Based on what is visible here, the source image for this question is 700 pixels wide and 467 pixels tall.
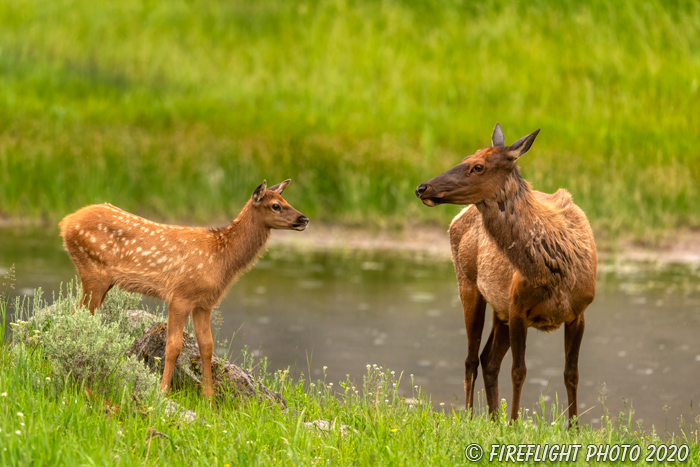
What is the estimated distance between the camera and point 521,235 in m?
8.09

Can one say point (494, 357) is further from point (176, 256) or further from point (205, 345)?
point (176, 256)

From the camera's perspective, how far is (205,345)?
7.82m

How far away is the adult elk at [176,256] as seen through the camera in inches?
307

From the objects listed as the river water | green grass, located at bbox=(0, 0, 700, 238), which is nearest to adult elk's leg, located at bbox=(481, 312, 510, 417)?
the river water

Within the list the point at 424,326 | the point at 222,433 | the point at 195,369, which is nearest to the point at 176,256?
the point at 195,369

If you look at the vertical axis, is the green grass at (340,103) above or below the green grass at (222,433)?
above

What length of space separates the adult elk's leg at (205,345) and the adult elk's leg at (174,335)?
7.9 inches

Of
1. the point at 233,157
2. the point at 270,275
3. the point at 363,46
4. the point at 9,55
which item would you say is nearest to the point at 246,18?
the point at 363,46

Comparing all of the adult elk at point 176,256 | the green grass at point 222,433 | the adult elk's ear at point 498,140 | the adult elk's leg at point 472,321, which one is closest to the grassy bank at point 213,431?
the green grass at point 222,433

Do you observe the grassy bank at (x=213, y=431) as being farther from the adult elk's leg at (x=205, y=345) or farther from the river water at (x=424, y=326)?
the river water at (x=424, y=326)

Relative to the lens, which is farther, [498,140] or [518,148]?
[498,140]

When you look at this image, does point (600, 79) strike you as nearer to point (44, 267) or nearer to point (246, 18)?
point (246, 18)

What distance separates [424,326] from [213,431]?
258 inches

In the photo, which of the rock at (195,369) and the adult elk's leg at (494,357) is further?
the adult elk's leg at (494,357)
